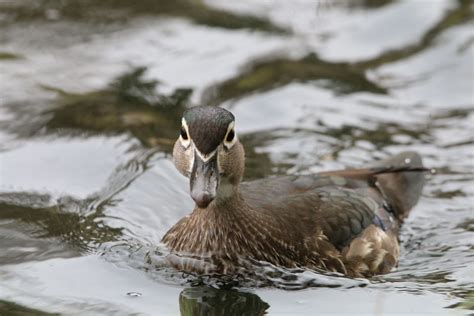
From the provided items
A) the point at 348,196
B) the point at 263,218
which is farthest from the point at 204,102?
the point at 263,218

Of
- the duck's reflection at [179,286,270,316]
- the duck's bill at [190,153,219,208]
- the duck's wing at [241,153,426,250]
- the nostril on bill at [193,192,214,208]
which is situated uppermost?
the duck's wing at [241,153,426,250]

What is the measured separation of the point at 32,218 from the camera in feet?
26.6

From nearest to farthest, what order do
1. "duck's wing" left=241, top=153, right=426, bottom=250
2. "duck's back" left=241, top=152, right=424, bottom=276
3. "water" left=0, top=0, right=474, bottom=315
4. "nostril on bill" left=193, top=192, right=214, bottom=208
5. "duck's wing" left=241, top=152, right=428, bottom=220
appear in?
"nostril on bill" left=193, top=192, right=214, bottom=208 < "water" left=0, top=0, right=474, bottom=315 < "duck's back" left=241, top=152, right=424, bottom=276 < "duck's wing" left=241, top=153, right=426, bottom=250 < "duck's wing" left=241, top=152, right=428, bottom=220

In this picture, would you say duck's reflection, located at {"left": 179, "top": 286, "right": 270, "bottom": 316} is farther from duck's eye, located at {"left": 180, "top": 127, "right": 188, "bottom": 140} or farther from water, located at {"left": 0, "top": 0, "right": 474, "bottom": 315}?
duck's eye, located at {"left": 180, "top": 127, "right": 188, "bottom": 140}

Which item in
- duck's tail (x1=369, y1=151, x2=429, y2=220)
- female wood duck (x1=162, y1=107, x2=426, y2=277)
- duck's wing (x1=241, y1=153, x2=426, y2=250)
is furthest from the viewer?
duck's tail (x1=369, y1=151, x2=429, y2=220)

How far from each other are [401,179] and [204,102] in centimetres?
257

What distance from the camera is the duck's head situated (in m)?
6.52

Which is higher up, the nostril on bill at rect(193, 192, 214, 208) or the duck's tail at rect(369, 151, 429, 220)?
the duck's tail at rect(369, 151, 429, 220)

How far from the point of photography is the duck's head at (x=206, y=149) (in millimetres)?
6523

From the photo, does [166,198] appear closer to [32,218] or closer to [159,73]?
[32,218]

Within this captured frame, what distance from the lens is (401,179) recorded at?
8828mm

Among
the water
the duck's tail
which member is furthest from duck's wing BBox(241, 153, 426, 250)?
the water

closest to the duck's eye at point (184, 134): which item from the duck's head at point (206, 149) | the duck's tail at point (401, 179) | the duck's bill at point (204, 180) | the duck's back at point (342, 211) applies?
the duck's head at point (206, 149)

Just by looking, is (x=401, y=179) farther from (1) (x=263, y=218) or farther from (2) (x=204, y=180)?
(2) (x=204, y=180)
